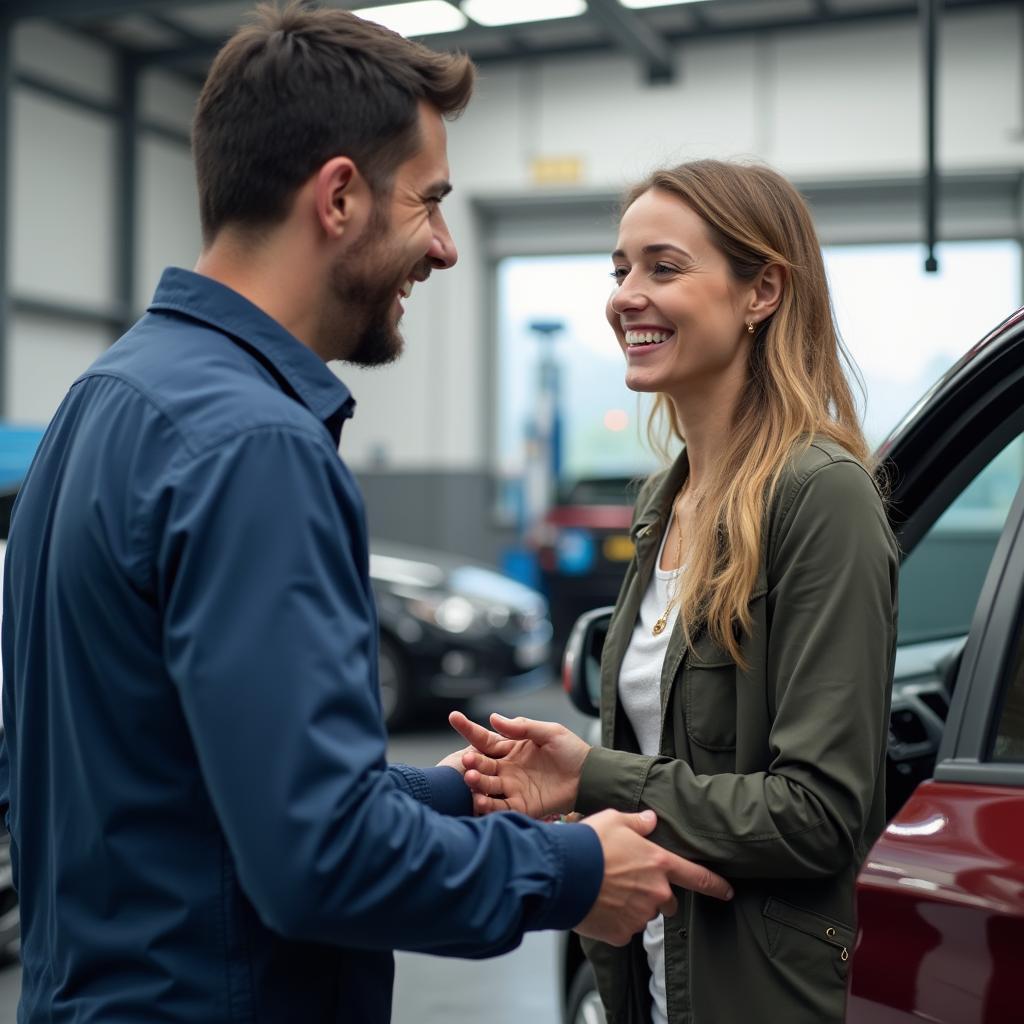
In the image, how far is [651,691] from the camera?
1.87m

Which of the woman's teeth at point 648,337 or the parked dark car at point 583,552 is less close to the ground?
the woman's teeth at point 648,337

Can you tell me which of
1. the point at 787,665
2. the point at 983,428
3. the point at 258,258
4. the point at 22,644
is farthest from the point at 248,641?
the point at 983,428

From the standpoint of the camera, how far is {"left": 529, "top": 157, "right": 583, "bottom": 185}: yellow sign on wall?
13.0m

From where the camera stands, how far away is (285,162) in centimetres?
139

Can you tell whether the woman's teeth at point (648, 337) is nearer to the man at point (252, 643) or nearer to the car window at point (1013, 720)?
the man at point (252, 643)

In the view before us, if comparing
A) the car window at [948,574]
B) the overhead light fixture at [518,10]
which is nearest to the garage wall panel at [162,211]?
the overhead light fixture at [518,10]

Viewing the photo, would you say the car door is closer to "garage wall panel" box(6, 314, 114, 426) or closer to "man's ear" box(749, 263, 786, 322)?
"man's ear" box(749, 263, 786, 322)

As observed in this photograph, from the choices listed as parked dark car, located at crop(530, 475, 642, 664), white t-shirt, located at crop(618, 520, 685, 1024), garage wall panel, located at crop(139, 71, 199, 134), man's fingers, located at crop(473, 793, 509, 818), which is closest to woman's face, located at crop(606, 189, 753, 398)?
white t-shirt, located at crop(618, 520, 685, 1024)

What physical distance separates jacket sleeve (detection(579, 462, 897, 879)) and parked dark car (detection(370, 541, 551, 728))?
6246mm

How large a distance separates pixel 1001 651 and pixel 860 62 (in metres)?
11.4

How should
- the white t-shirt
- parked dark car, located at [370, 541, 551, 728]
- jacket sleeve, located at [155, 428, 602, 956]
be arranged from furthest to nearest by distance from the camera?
1. parked dark car, located at [370, 541, 551, 728]
2. the white t-shirt
3. jacket sleeve, located at [155, 428, 602, 956]

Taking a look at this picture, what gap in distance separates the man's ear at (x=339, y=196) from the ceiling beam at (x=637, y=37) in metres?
10.1

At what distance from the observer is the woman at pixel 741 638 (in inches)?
63.9

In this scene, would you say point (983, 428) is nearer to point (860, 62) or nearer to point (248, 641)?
point (248, 641)
